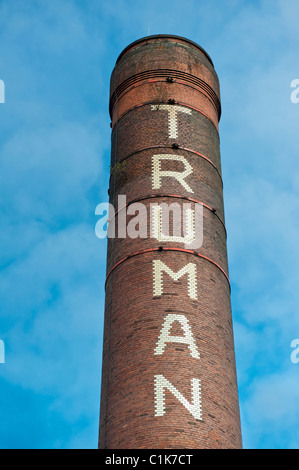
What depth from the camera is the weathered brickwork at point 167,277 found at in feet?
56.5

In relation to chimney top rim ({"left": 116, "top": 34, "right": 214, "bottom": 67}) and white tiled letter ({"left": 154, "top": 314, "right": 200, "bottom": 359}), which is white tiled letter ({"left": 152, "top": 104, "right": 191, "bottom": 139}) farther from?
white tiled letter ({"left": 154, "top": 314, "right": 200, "bottom": 359})

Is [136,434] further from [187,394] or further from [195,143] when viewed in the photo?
[195,143]

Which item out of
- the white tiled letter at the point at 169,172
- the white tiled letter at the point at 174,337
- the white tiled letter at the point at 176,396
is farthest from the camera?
the white tiled letter at the point at 169,172

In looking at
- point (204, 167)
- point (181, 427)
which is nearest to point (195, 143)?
point (204, 167)

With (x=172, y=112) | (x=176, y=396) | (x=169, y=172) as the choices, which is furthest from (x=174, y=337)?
(x=172, y=112)

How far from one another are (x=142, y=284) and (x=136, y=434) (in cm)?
398

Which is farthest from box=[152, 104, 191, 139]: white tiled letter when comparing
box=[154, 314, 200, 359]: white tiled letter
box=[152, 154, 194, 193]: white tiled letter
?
box=[154, 314, 200, 359]: white tiled letter

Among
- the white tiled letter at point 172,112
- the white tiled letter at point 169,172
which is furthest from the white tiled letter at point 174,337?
the white tiled letter at point 172,112

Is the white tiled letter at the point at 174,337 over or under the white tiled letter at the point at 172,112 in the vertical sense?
under

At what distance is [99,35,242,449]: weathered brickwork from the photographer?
56.5 feet

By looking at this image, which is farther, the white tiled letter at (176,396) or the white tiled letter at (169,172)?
the white tiled letter at (169,172)

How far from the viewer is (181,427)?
16.7 metres

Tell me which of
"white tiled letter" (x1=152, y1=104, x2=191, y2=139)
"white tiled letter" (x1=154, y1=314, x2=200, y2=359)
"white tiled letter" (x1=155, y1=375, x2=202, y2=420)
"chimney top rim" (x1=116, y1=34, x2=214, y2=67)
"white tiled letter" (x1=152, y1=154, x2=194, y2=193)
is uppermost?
"chimney top rim" (x1=116, y1=34, x2=214, y2=67)

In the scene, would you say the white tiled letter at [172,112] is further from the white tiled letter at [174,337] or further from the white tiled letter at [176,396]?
the white tiled letter at [176,396]
